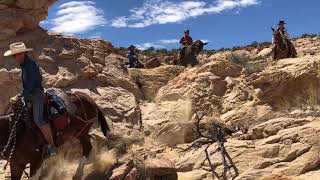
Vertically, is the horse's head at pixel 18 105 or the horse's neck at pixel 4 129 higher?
the horse's head at pixel 18 105

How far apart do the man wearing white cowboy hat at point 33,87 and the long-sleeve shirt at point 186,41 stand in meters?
14.8

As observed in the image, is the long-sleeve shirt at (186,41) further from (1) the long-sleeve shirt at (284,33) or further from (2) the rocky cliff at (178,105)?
(2) the rocky cliff at (178,105)

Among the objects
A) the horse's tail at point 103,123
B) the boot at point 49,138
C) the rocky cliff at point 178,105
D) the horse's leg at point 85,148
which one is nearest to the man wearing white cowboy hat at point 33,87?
the boot at point 49,138

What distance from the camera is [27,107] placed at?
951cm

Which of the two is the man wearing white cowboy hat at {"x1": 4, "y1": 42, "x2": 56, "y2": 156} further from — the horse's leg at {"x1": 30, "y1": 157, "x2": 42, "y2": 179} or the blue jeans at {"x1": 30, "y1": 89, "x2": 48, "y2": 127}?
the horse's leg at {"x1": 30, "y1": 157, "x2": 42, "y2": 179}

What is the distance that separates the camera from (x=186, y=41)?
23.8 m

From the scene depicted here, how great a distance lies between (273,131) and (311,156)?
1.24 meters

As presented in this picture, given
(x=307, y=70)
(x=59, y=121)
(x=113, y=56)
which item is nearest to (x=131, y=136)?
(x=59, y=121)

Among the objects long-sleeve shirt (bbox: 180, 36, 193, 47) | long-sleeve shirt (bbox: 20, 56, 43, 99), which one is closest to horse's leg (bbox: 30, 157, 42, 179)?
long-sleeve shirt (bbox: 20, 56, 43, 99)

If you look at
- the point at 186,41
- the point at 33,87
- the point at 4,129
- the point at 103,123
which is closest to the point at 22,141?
the point at 4,129

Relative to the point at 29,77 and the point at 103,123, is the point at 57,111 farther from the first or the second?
the point at 103,123

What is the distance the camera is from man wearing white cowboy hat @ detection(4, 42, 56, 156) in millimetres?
9219

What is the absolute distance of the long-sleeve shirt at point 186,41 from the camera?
23698 mm

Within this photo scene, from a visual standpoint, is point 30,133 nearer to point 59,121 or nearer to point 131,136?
point 59,121
